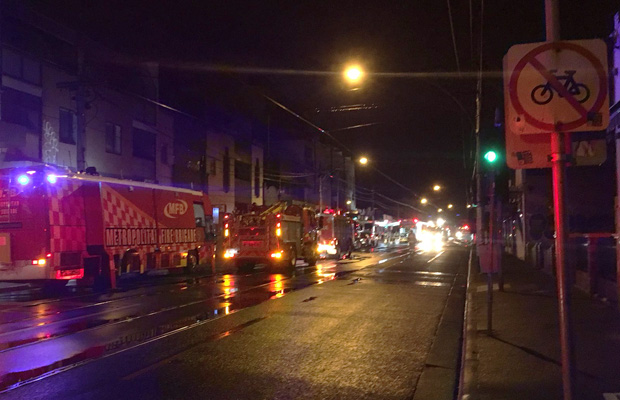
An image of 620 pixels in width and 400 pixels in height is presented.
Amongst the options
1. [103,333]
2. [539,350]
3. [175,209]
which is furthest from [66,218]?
[539,350]

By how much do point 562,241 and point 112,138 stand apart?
27388 millimetres

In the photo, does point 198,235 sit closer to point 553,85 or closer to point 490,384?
point 490,384

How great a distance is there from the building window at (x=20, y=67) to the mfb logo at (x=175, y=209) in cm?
872

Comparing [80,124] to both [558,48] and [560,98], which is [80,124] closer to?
[558,48]

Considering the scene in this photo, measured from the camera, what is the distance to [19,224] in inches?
577

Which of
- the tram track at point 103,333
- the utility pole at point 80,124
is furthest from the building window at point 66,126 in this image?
the tram track at point 103,333

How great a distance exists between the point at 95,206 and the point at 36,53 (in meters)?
10.8

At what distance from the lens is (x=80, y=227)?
15617mm

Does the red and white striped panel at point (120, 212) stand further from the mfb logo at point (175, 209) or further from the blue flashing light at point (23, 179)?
the blue flashing light at point (23, 179)

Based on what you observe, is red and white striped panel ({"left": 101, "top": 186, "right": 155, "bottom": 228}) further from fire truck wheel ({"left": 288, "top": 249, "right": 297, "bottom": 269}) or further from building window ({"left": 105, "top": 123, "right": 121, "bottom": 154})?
building window ({"left": 105, "top": 123, "right": 121, "bottom": 154})

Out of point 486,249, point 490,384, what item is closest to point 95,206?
point 486,249

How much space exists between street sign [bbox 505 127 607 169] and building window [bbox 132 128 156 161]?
2842 cm

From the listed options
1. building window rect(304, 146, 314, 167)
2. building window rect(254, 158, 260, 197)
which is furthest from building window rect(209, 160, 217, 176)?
building window rect(304, 146, 314, 167)

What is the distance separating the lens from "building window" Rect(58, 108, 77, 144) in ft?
81.9
